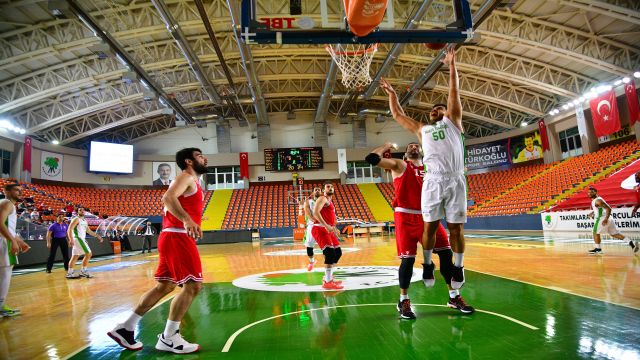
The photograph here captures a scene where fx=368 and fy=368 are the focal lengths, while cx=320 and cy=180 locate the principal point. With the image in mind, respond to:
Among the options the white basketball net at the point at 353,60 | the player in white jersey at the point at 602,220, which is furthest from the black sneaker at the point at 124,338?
the white basketball net at the point at 353,60

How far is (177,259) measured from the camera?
308 cm

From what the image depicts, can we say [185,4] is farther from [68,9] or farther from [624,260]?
[624,260]

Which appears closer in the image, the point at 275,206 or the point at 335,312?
the point at 335,312

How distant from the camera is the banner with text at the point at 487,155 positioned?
1198 inches

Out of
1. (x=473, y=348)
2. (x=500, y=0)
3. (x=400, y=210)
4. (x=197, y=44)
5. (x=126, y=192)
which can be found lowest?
(x=473, y=348)

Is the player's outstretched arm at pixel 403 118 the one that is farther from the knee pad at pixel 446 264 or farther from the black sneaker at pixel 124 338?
the black sneaker at pixel 124 338

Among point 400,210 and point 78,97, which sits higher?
point 78,97

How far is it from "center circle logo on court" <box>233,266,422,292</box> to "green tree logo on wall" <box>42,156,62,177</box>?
85.0 ft

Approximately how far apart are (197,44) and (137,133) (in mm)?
14870

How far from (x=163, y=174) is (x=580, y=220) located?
95.0 ft

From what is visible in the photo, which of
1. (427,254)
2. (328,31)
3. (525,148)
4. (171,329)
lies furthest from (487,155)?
(171,329)

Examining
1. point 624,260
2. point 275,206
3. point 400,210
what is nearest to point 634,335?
point 400,210

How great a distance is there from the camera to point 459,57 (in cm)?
2209

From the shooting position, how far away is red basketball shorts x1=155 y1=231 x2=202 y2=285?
306 cm
